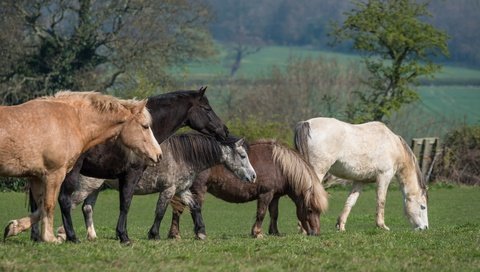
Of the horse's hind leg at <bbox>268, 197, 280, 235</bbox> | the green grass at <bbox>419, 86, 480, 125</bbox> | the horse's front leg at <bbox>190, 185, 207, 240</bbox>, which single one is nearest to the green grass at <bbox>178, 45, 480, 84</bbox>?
the green grass at <bbox>419, 86, 480, 125</bbox>

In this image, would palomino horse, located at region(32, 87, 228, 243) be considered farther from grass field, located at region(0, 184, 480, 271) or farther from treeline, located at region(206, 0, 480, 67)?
treeline, located at region(206, 0, 480, 67)

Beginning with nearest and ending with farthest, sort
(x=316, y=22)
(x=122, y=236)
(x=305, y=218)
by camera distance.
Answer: (x=122, y=236)
(x=305, y=218)
(x=316, y=22)

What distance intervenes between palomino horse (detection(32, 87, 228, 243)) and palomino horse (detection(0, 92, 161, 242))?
12.7 inches

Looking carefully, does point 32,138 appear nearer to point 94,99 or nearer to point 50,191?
point 50,191

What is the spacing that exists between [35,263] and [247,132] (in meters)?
25.7

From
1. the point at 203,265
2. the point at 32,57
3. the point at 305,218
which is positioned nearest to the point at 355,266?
the point at 203,265

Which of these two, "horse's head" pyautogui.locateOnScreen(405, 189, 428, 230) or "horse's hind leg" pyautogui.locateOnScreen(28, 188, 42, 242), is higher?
"horse's hind leg" pyautogui.locateOnScreen(28, 188, 42, 242)

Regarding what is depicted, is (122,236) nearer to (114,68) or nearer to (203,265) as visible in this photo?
(203,265)

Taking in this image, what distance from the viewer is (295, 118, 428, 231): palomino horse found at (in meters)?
18.3

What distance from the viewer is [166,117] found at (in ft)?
46.3

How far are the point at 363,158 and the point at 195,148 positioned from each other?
15.9 feet

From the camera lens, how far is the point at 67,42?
146 ft

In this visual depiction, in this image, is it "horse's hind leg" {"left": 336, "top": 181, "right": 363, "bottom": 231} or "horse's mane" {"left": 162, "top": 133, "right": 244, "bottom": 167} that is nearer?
"horse's mane" {"left": 162, "top": 133, "right": 244, "bottom": 167}

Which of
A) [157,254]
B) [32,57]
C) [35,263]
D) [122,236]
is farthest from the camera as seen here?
[32,57]
